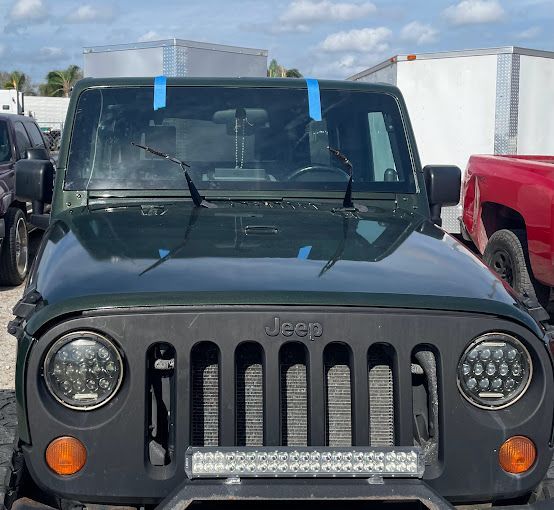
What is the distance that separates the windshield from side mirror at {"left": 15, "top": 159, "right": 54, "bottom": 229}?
150 mm

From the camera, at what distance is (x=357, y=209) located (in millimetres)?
3531

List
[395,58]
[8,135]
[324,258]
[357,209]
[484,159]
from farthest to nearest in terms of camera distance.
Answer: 1. [395,58]
2. [8,135]
3. [484,159]
4. [357,209]
5. [324,258]

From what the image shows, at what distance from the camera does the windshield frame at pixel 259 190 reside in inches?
141

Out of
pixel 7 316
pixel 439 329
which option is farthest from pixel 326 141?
pixel 7 316

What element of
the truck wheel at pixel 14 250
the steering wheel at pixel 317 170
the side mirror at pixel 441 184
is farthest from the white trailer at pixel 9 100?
the side mirror at pixel 441 184

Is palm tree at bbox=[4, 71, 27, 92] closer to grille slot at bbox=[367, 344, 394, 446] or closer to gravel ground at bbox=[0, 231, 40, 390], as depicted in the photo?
gravel ground at bbox=[0, 231, 40, 390]

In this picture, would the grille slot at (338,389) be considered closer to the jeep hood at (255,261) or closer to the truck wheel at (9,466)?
the jeep hood at (255,261)

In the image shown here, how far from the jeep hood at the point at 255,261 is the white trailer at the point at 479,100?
25.0 ft

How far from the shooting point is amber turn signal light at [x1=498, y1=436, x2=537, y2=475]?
2.27 meters

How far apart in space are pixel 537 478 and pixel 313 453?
65 cm

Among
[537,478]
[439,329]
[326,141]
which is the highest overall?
[326,141]

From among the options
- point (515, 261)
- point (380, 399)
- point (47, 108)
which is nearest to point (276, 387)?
point (380, 399)

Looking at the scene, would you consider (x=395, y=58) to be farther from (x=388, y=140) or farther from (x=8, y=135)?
(x=388, y=140)

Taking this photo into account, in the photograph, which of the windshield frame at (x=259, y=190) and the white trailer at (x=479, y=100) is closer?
the windshield frame at (x=259, y=190)
